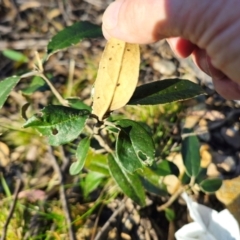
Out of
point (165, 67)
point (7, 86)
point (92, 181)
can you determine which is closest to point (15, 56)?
point (165, 67)

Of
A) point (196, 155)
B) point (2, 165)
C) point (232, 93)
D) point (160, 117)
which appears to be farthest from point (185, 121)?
point (2, 165)

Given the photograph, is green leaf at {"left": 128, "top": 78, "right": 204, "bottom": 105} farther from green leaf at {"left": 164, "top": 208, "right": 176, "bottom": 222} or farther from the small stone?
the small stone

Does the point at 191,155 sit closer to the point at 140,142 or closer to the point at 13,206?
the point at 140,142

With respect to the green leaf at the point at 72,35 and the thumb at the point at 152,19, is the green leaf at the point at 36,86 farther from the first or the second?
the thumb at the point at 152,19

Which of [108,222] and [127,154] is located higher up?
[127,154]

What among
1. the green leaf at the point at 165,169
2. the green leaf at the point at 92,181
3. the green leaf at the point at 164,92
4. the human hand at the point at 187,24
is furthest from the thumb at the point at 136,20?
the green leaf at the point at 92,181

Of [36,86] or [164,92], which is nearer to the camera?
[164,92]

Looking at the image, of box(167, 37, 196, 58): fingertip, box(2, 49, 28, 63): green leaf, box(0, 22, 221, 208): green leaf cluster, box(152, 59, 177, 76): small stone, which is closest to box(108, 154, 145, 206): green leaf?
box(0, 22, 221, 208): green leaf cluster
